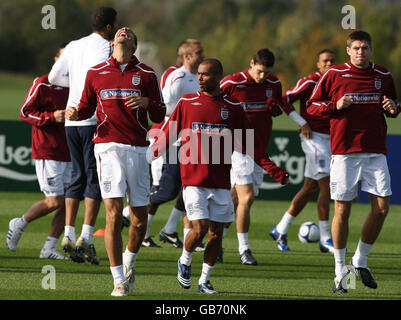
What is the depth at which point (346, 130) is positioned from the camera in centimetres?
835

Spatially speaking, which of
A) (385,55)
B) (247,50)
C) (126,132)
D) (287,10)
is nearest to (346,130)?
(126,132)

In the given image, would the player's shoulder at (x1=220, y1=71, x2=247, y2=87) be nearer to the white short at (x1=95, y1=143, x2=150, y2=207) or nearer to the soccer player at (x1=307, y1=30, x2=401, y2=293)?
the soccer player at (x1=307, y1=30, x2=401, y2=293)

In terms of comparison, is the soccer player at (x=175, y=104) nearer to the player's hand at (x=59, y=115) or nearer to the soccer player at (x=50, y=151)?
the soccer player at (x=50, y=151)

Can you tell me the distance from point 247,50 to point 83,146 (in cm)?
8180

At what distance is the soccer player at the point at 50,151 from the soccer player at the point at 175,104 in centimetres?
141

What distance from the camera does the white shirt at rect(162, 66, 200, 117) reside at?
10.8 m

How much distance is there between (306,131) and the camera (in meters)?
11.4

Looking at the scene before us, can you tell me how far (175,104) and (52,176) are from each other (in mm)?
1818

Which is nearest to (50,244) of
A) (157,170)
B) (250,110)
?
(157,170)

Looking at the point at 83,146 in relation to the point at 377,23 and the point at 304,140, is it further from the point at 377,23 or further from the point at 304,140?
the point at 377,23

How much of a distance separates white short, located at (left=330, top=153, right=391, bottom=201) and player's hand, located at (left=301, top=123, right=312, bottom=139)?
9.70 feet

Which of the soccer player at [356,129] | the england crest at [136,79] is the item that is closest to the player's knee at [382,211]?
the soccer player at [356,129]

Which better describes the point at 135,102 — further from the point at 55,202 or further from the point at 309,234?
the point at 309,234

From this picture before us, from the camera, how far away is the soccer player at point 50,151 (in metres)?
9.89
